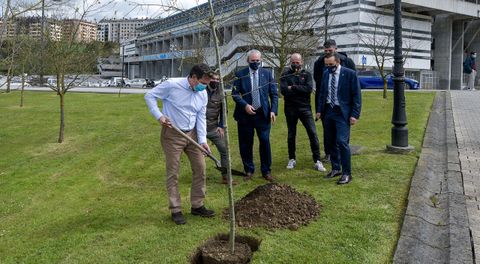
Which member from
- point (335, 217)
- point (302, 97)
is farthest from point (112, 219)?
point (302, 97)

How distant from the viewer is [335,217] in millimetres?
4832

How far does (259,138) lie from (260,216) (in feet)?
6.67

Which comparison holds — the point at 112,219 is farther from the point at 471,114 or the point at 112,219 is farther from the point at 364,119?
the point at 471,114

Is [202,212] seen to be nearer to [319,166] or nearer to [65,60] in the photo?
[319,166]

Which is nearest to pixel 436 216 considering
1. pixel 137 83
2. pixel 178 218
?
pixel 178 218

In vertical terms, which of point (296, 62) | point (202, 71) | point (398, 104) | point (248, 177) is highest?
point (296, 62)

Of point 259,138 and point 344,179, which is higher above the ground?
point 259,138

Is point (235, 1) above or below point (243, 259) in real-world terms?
above

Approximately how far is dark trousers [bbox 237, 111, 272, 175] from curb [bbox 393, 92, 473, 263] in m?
2.02

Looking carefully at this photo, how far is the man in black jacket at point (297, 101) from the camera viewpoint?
6852 mm

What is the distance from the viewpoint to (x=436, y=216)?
16.5 ft

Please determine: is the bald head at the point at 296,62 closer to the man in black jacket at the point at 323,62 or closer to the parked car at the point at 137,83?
the man in black jacket at the point at 323,62

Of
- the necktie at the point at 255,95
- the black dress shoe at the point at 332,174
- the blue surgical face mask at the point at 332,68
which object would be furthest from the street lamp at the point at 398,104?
the necktie at the point at 255,95

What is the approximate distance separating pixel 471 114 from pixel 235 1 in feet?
36.4
